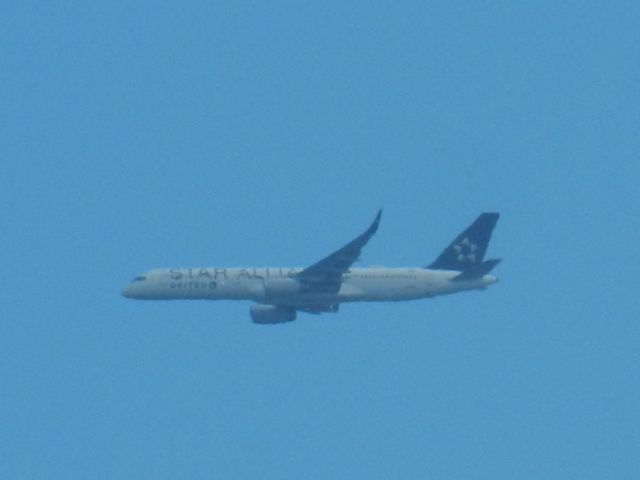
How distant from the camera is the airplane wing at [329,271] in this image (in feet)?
285

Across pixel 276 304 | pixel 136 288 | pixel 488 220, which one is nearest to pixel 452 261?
pixel 488 220

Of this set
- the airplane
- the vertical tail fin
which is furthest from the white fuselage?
the vertical tail fin

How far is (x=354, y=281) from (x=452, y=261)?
7.35m

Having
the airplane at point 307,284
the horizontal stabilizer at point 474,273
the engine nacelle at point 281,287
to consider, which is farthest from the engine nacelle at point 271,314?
the horizontal stabilizer at point 474,273

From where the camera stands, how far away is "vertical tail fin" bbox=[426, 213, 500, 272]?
93.9 meters

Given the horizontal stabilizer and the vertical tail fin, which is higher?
the vertical tail fin

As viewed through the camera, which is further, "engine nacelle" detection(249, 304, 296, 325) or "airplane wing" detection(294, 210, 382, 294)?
"engine nacelle" detection(249, 304, 296, 325)

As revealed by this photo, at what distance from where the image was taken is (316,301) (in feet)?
291

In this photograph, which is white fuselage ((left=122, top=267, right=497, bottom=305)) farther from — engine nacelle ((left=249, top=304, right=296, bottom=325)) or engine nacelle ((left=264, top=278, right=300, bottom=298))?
engine nacelle ((left=249, top=304, right=296, bottom=325))

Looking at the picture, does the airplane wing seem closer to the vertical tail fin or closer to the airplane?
the airplane

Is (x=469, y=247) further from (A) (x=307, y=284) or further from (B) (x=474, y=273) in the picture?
(A) (x=307, y=284)

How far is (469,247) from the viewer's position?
9475 cm

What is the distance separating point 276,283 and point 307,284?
5.23ft

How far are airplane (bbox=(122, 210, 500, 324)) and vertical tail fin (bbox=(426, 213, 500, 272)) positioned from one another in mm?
2778
